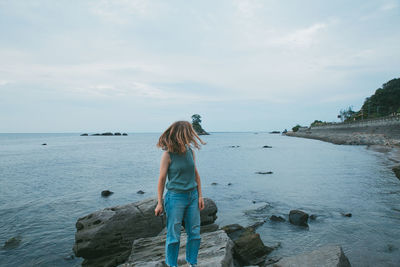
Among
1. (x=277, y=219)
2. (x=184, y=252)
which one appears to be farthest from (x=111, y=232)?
(x=277, y=219)

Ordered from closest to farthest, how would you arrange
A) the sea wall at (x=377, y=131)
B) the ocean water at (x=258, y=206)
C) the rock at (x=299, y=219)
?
the ocean water at (x=258, y=206) < the rock at (x=299, y=219) < the sea wall at (x=377, y=131)

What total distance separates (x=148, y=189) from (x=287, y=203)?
10368 millimetres

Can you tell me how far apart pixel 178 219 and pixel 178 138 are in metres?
1.28

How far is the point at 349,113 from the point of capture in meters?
148

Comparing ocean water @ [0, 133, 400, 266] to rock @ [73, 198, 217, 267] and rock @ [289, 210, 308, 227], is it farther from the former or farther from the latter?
rock @ [73, 198, 217, 267]

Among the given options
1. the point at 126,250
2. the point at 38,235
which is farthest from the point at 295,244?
the point at 38,235

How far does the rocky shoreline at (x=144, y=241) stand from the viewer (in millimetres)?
5867

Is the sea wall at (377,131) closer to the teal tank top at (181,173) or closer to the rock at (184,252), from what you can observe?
the rock at (184,252)

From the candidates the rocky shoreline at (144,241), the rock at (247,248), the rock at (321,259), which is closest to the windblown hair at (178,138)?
the rocky shoreline at (144,241)

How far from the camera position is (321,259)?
5.72 m

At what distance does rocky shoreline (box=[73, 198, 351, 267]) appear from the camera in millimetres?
5867

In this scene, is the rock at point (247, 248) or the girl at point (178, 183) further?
the rock at point (247, 248)

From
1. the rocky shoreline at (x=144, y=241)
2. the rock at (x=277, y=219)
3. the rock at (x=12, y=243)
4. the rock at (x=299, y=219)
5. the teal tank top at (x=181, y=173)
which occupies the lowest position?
the rock at (x=12, y=243)

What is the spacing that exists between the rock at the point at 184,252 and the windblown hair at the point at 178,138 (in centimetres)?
233
